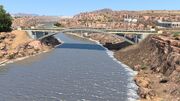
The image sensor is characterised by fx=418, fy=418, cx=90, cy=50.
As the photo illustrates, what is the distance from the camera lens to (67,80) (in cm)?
8600

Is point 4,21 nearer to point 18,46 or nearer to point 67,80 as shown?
point 18,46

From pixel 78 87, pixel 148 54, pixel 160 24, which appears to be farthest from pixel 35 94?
pixel 160 24

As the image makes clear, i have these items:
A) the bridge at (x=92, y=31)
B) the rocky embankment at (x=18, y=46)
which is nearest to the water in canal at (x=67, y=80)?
the rocky embankment at (x=18, y=46)

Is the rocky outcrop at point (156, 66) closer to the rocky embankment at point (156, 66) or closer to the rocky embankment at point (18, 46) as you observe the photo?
the rocky embankment at point (156, 66)

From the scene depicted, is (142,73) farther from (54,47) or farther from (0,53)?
(54,47)

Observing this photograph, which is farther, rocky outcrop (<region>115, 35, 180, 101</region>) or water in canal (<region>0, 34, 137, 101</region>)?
water in canal (<region>0, 34, 137, 101</region>)

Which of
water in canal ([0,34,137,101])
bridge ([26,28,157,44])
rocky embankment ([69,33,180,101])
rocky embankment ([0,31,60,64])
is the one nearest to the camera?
rocky embankment ([69,33,180,101])

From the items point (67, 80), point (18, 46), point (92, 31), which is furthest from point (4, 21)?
point (67, 80)

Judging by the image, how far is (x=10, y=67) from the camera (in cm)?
10669

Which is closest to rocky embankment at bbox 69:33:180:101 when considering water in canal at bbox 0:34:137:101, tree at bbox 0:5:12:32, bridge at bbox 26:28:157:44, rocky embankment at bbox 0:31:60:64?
water in canal at bbox 0:34:137:101

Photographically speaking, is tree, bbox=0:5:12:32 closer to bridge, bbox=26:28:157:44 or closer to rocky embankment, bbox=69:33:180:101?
bridge, bbox=26:28:157:44

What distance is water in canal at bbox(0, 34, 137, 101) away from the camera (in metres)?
71.8

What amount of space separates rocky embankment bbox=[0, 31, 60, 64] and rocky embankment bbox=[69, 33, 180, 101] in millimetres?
29381

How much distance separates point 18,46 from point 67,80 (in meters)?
55.1
